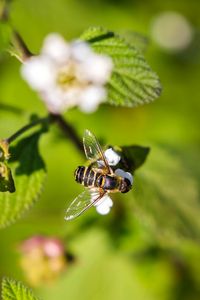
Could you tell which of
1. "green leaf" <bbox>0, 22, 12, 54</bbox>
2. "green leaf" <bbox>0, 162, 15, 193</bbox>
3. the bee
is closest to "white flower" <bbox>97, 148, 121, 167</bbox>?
the bee

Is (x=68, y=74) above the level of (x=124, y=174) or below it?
above

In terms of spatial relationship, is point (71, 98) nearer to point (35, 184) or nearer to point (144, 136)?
point (35, 184)

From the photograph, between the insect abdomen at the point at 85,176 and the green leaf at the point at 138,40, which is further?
the green leaf at the point at 138,40

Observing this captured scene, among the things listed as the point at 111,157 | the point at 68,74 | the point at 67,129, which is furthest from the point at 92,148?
the point at 67,129

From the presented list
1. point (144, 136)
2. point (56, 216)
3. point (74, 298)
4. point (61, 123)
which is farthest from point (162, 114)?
point (61, 123)

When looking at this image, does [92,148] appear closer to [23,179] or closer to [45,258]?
[23,179]

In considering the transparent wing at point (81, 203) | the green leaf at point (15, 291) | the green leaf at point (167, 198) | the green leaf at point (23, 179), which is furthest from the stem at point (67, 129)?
the green leaf at point (15, 291)

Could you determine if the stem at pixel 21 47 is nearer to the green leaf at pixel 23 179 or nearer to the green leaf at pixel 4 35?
the green leaf at pixel 4 35
